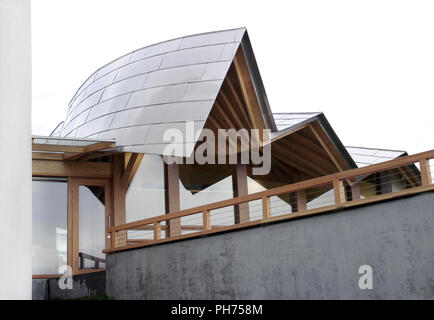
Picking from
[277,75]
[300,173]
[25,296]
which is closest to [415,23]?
[277,75]

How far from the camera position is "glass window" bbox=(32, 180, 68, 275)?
39.9ft

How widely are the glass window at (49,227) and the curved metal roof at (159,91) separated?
1502 mm

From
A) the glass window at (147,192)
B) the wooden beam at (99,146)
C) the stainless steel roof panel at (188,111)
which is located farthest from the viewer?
the glass window at (147,192)

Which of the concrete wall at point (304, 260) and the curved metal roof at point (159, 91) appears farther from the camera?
the curved metal roof at point (159, 91)

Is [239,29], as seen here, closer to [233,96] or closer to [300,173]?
[233,96]

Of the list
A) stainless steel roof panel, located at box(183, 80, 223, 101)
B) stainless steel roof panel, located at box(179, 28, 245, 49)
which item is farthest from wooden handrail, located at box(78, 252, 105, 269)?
stainless steel roof panel, located at box(179, 28, 245, 49)

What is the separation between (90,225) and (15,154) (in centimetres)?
1039

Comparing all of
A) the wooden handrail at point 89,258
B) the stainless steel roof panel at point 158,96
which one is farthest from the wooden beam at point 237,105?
the wooden handrail at point 89,258

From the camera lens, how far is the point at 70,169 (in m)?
12.6

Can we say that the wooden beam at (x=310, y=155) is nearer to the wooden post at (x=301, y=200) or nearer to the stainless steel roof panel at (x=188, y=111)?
the wooden post at (x=301, y=200)

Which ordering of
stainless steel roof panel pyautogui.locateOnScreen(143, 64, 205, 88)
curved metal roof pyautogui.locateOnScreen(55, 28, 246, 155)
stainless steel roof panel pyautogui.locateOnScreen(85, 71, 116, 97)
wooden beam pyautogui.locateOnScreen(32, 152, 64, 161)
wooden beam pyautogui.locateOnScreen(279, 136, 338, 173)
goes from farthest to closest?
wooden beam pyautogui.locateOnScreen(279, 136, 338, 173), stainless steel roof panel pyautogui.locateOnScreen(85, 71, 116, 97), wooden beam pyautogui.locateOnScreen(32, 152, 64, 161), stainless steel roof panel pyautogui.locateOnScreen(143, 64, 205, 88), curved metal roof pyautogui.locateOnScreen(55, 28, 246, 155)

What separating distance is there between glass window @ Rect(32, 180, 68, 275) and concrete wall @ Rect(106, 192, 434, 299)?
1956 millimetres

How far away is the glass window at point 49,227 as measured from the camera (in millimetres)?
12164

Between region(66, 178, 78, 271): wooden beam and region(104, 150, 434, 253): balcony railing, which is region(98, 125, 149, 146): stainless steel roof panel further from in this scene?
region(104, 150, 434, 253): balcony railing
